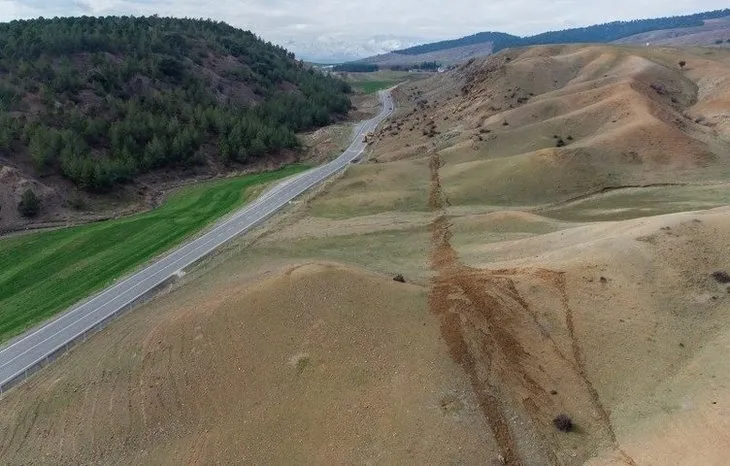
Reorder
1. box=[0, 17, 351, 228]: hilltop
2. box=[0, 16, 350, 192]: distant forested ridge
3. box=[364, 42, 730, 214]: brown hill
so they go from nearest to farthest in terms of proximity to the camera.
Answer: box=[364, 42, 730, 214]: brown hill
box=[0, 17, 351, 228]: hilltop
box=[0, 16, 350, 192]: distant forested ridge

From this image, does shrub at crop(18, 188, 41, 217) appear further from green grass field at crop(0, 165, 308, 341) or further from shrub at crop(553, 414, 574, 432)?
shrub at crop(553, 414, 574, 432)

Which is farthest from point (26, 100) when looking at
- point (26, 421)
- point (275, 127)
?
point (26, 421)

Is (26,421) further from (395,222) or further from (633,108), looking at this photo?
(633,108)

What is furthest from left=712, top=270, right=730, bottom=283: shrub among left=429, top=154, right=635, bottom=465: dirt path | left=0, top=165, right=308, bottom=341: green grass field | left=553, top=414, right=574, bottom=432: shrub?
left=0, top=165, right=308, bottom=341: green grass field

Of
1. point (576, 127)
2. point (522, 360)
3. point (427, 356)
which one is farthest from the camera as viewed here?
point (576, 127)

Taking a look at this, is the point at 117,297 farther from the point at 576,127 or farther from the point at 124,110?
the point at 576,127

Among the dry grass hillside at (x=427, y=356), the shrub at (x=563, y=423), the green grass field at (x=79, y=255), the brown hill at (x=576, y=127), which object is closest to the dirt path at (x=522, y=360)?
the dry grass hillside at (x=427, y=356)

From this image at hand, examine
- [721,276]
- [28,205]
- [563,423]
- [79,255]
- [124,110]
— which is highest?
[124,110]

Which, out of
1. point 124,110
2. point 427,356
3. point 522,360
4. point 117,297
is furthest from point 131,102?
point 522,360
